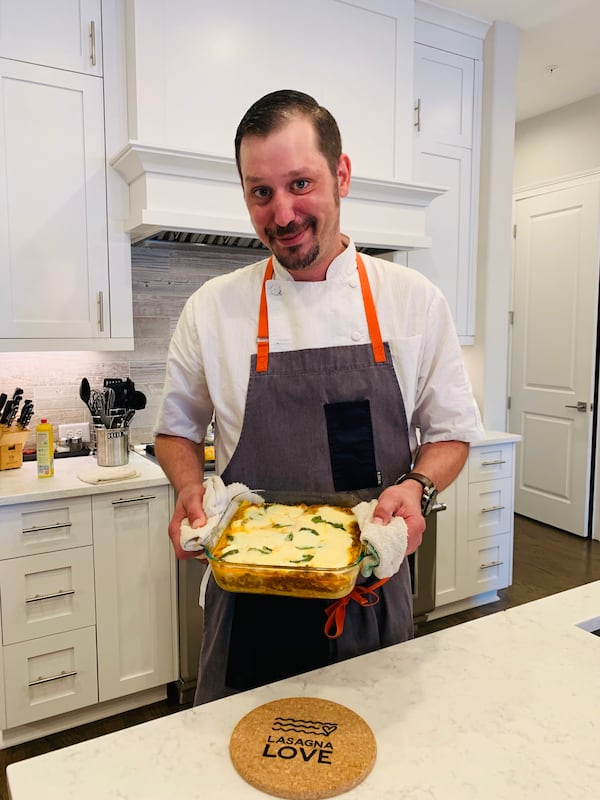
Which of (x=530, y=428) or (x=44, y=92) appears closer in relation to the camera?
(x=44, y=92)

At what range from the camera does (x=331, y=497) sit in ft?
3.52

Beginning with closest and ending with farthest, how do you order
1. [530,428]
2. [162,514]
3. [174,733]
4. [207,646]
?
1. [174,733]
2. [207,646]
3. [162,514]
4. [530,428]

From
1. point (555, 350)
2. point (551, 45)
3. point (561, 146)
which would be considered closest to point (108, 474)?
point (551, 45)

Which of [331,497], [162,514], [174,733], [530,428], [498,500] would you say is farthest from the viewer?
[530,428]

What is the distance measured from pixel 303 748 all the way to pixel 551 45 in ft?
12.6

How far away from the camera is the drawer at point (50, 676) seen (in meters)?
2.13

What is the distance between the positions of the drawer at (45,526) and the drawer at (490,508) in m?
1.83

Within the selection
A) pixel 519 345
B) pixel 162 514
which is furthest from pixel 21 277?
pixel 519 345

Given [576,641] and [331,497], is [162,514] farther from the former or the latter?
[576,641]

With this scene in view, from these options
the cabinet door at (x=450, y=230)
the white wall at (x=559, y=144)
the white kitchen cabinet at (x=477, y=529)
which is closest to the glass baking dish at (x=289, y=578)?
the white kitchen cabinet at (x=477, y=529)

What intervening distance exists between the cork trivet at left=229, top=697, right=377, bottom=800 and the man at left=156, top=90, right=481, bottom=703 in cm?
31

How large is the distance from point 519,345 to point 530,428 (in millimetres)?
621

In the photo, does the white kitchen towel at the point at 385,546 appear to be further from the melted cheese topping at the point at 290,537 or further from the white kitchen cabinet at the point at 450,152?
the white kitchen cabinet at the point at 450,152

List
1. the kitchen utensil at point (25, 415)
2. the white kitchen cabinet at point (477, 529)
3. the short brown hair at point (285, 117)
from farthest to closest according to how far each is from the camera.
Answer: the white kitchen cabinet at point (477, 529) → the kitchen utensil at point (25, 415) → the short brown hair at point (285, 117)
